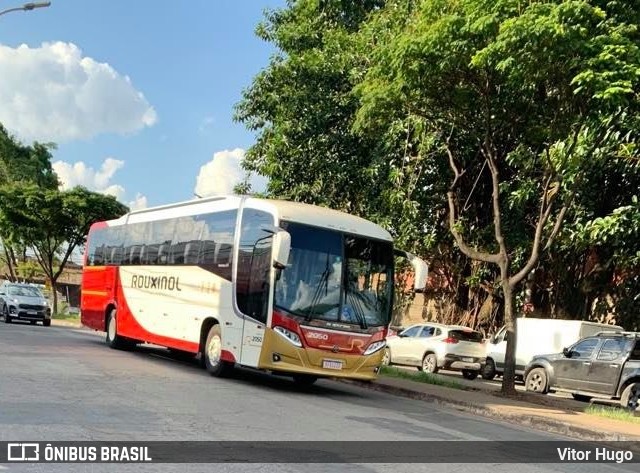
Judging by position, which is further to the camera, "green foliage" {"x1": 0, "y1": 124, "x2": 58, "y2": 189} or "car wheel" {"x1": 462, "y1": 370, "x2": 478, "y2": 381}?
"green foliage" {"x1": 0, "y1": 124, "x2": 58, "y2": 189}

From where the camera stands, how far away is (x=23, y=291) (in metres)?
31.5

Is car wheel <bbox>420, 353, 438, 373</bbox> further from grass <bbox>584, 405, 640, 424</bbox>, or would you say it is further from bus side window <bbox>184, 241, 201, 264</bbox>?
bus side window <bbox>184, 241, 201, 264</bbox>

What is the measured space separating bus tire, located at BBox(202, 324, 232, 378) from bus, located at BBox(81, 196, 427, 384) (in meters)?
0.02

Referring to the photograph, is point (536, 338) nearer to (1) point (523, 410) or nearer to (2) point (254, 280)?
(1) point (523, 410)

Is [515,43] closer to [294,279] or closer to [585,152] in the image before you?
[585,152]

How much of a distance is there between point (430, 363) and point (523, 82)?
37.6 feet

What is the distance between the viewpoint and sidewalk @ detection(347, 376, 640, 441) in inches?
459

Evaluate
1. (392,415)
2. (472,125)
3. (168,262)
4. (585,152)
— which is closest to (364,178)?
(472,125)

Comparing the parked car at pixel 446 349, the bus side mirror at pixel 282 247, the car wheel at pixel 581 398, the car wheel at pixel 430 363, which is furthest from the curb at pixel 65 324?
the bus side mirror at pixel 282 247

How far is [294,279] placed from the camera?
1326 cm

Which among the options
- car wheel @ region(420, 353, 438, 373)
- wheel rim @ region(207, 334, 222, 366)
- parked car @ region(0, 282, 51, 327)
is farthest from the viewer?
parked car @ region(0, 282, 51, 327)

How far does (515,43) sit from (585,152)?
2.43 metres

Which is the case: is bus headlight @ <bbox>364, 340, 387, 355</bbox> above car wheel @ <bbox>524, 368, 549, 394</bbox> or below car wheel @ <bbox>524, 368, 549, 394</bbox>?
above

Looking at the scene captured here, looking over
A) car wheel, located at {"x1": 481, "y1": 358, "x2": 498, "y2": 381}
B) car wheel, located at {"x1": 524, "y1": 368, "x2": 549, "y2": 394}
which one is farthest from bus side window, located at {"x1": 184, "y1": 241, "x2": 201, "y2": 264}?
car wheel, located at {"x1": 481, "y1": 358, "x2": 498, "y2": 381}
